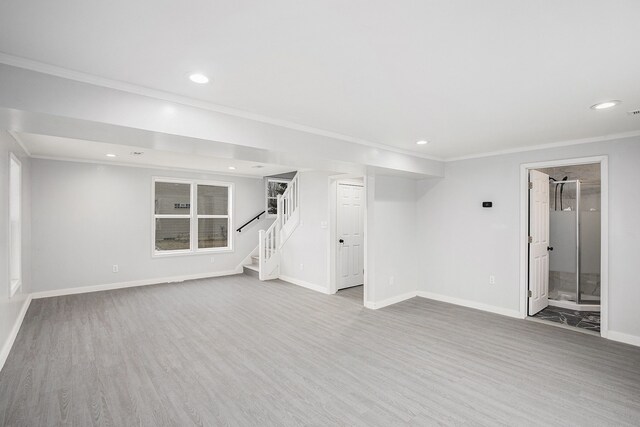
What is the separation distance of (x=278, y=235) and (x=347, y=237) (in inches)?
68.9

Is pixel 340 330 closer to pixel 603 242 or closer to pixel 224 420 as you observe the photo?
pixel 224 420

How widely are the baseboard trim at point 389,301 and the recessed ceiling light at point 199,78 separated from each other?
3.93m

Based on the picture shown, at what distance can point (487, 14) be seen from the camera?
152 centimetres

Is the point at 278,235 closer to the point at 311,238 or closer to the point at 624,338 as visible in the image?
the point at 311,238

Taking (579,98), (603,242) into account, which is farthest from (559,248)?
(579,98)

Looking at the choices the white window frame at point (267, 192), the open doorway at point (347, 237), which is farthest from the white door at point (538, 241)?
the white window frame at point (267, 192)

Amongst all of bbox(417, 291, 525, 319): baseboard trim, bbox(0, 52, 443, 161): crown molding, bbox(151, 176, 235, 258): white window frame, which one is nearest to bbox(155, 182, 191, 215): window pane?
bbox(151, 176, 235, 258): white window frame

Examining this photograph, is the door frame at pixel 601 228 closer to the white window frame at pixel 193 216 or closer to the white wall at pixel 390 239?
the white wall at pixel 390 239

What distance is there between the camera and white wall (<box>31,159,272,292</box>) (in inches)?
215

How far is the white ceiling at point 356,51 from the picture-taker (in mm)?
1491

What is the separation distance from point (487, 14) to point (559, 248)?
5.20 meters

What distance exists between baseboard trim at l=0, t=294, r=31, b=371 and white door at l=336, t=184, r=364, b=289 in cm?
459

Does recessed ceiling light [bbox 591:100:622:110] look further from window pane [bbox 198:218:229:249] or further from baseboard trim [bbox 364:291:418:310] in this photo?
window pane [bbox 198:218:229:249]

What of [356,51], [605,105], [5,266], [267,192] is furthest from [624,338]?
[5,266]
